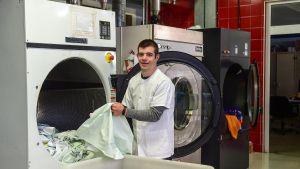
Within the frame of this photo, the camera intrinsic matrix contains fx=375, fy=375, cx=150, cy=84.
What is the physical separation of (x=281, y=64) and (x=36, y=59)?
22.7ft

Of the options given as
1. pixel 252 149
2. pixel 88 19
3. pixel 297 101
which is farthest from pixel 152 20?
pixel 297 101

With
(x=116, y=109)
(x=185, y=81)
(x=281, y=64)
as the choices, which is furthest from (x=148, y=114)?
(x=281, y=64)

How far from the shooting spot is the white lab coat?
2.54 metres

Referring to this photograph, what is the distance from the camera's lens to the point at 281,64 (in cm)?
805

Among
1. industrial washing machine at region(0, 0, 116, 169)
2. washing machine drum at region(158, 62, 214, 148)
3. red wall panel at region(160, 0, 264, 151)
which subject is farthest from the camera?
red wall panel at region(160, 0, 264, 151)

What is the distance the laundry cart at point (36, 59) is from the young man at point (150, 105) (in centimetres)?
21

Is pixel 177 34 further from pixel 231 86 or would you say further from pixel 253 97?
pixel 253 97

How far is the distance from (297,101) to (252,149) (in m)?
1.63

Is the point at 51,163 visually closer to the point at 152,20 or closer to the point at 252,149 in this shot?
the point at 152,20

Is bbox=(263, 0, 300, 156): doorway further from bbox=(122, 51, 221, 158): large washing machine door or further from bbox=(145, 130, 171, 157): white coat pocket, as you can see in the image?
bbox=(145, 130, 171, 157): white coat pocket

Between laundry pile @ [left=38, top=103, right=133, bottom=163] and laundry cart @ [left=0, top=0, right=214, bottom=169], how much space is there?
0.09 meters

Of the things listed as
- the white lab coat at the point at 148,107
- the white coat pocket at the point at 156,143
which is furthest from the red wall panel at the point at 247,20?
the white coat pocket at the point at 156,143

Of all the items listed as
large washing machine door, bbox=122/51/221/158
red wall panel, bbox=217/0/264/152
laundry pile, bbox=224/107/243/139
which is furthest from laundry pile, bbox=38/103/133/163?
red wall panel, bbox=217/0/264/152

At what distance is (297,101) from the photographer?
6691mm
